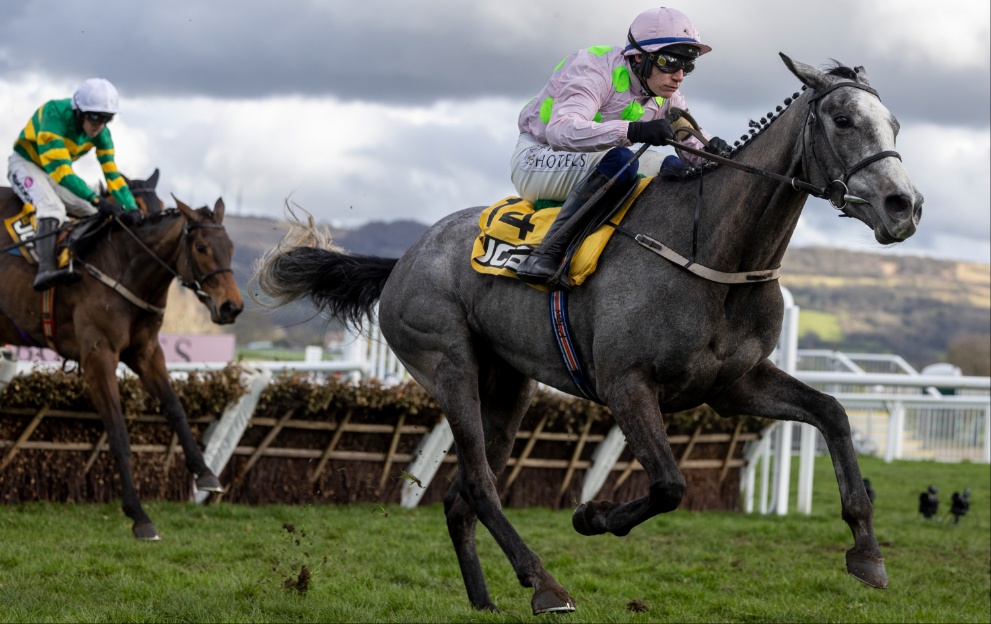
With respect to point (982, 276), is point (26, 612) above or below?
below

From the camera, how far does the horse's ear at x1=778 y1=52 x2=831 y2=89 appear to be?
414 cm

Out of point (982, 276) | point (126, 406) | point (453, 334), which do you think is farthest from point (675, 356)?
point (982, 276)

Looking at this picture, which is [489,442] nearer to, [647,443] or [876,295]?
[647,443]

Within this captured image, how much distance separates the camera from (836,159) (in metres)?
4.01

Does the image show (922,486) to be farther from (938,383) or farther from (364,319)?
(364,319)

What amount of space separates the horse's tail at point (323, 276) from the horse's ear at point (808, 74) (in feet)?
8.34

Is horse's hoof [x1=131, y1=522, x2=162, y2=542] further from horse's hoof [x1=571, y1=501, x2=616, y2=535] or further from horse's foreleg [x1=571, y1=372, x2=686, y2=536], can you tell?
horse's foreleg [x1=571, y1=372, x2=686, y2=536]

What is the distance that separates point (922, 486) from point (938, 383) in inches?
111

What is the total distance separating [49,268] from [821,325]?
9302 cm

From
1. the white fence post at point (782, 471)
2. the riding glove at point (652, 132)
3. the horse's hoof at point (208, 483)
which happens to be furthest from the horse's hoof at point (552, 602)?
the white fence post at point (782, 471)

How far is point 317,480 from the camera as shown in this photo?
9023 mm

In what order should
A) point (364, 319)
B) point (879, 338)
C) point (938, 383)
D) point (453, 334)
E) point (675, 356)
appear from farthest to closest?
1. point (879, 338)
2. point (938, 383)
3. point (364, 319)
4. point (453, 334)
5. point (675, 356)

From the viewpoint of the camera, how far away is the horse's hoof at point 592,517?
4.58 m

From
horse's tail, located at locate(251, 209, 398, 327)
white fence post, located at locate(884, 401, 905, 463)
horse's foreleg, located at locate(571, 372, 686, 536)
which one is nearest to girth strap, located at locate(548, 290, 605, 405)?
horse's foreleg, located at locate(571, 372, 686, 536)
